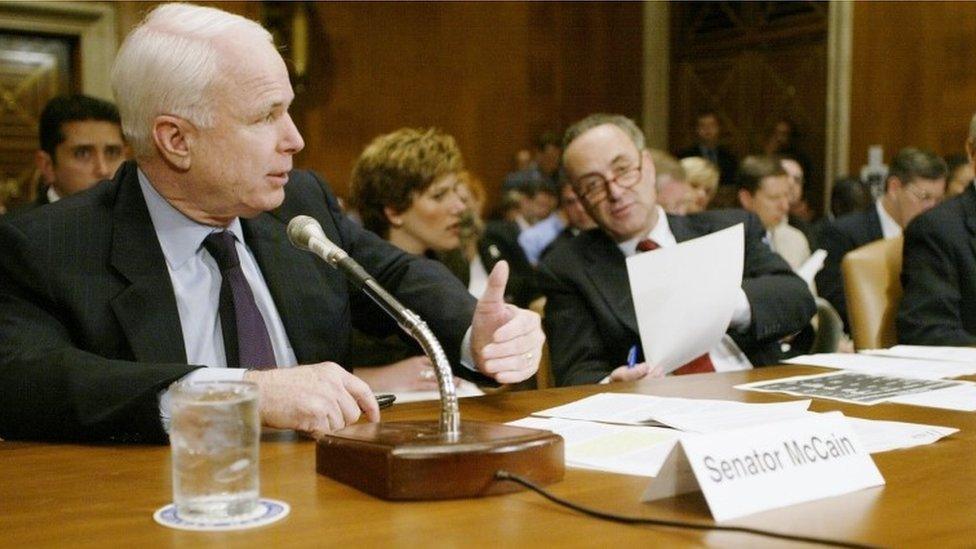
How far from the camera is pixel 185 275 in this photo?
1.80 m

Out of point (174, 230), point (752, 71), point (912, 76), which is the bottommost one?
point (174, 230)

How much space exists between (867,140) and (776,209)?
281 centimetres

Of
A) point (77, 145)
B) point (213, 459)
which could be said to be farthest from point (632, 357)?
point (77, 145)

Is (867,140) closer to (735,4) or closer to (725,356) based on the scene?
(735,4)

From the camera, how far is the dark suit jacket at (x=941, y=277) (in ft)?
9.22

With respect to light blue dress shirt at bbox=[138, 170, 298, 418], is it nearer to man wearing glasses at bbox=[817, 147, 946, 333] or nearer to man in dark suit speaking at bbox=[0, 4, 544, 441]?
man in dark suit speaking at bbox=[0, 4, 544, 441]

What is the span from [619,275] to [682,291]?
1.72 ft

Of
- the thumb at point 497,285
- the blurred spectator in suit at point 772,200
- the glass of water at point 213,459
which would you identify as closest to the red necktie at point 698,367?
the thumb at point 497,285

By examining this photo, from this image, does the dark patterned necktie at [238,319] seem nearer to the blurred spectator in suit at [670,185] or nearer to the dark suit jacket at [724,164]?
the blurred spectator in suit at [670,185]

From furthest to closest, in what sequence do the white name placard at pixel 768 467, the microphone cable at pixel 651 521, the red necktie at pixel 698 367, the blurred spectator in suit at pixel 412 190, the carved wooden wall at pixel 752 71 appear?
the carved wooden wall at pixel 752 71 → the blurred spectator in suit at pixel 412 190 → the red necktie at pixel 698 367 → the white name placard at pixel 768 467 → the microphone cable at pixel 651 521

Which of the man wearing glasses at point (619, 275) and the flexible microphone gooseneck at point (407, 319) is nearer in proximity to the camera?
the flexible microphone gooseneck at point (407, 319)

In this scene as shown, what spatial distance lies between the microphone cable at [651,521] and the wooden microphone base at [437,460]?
0.02 meters

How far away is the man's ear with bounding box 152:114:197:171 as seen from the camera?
183cm

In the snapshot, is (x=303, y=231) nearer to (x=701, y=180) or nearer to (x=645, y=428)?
(x=645, y=428)
